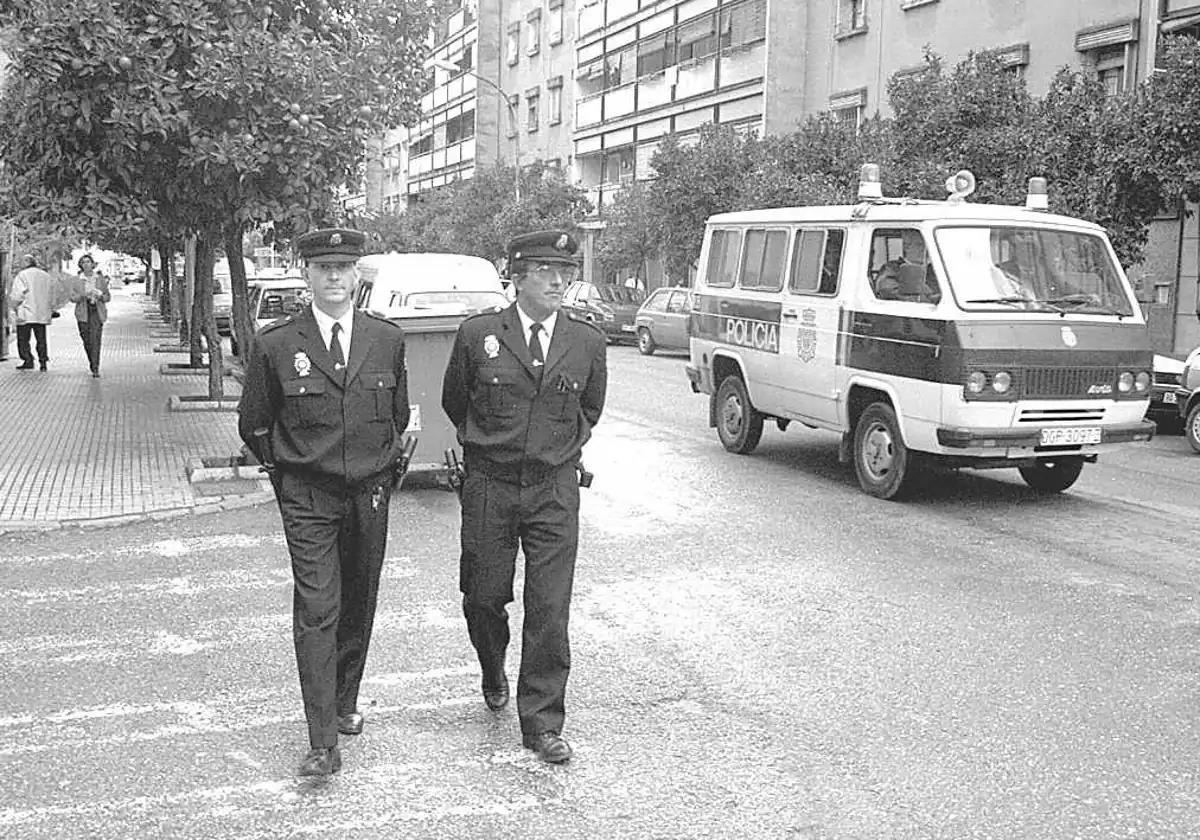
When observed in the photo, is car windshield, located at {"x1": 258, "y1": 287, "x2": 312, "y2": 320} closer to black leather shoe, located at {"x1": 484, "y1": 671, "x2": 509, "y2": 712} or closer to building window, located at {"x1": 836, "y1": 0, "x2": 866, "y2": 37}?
building window, located at {"x1": 836, "y1": 0, "x2": 866, "y2": 37}

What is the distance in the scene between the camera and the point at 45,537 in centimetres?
916

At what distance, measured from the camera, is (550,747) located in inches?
195

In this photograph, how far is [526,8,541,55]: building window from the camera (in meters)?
59.7

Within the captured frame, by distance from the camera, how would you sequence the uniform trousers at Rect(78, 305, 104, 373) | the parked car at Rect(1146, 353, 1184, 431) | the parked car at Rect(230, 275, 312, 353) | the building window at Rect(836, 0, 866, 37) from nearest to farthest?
the parked car at Rect(1146, 353, 1184, 431)
the uniform trousers at Rect(78, 305, 104, 373)
the parked car at Rect(230, 275, 312, 353)
the building window at Rect(836, 0, 866, 37)

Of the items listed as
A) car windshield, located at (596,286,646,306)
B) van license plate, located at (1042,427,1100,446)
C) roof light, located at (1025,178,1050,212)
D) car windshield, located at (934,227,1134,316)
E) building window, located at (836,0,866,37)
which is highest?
building window, located at (836,0,866,37)

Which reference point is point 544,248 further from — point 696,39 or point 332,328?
point 696,39

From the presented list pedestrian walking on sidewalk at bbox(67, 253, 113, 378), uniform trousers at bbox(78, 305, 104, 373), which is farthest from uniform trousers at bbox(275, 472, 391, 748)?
uniform trousers at bbox(78, 305, 104, 373)

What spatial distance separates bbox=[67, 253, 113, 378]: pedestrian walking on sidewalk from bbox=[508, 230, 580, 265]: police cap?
1691cm

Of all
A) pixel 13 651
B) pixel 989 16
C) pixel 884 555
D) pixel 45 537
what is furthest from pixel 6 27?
pixel 989 16

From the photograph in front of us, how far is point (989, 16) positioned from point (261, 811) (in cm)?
2614

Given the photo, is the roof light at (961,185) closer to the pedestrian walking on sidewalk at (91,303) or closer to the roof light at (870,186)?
the roof light at (870,186)

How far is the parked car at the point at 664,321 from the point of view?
2930cm

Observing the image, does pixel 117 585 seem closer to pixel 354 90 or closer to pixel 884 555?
pixel 884 555

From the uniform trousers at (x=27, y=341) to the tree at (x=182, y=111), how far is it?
29.7ft
